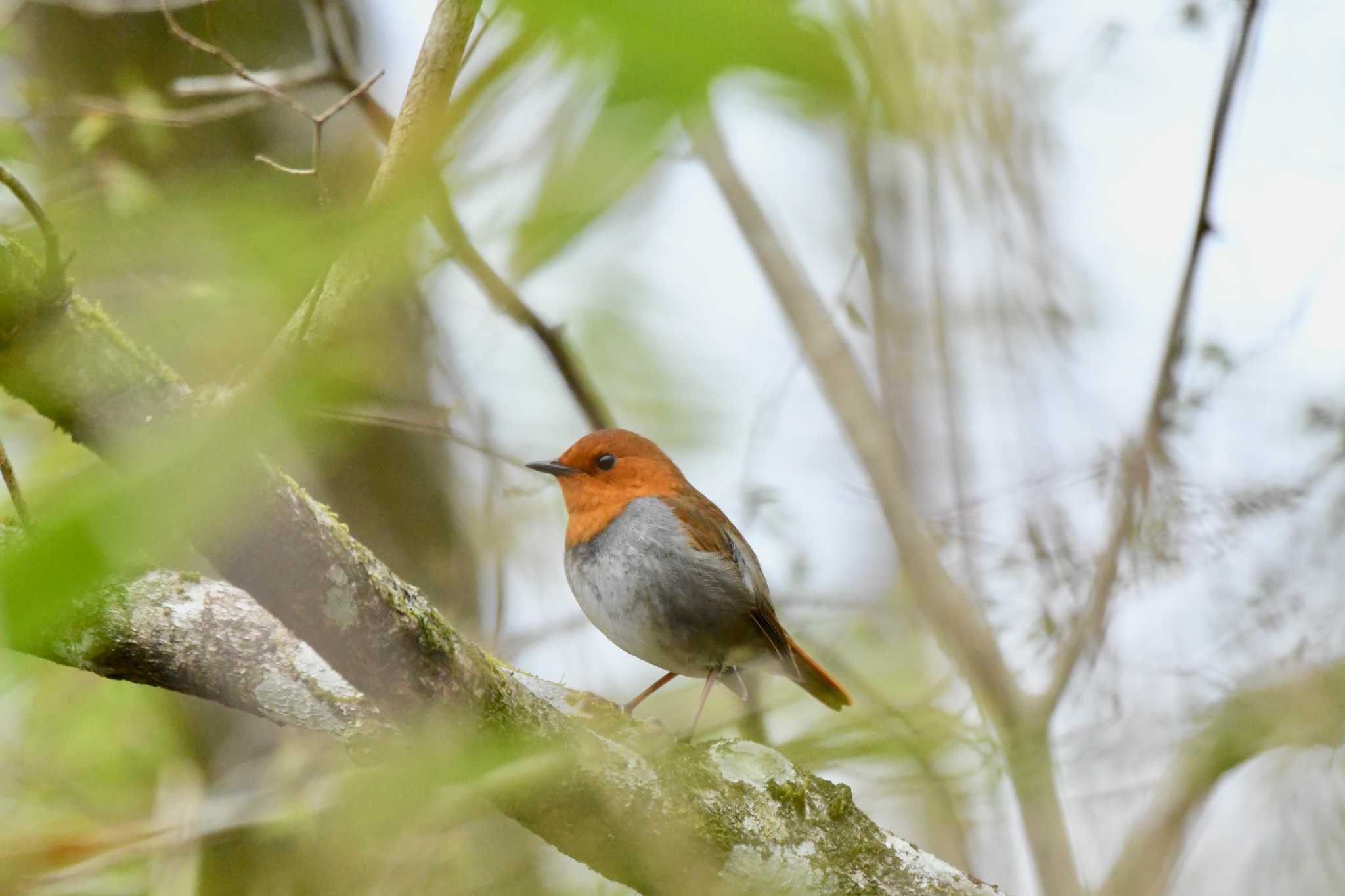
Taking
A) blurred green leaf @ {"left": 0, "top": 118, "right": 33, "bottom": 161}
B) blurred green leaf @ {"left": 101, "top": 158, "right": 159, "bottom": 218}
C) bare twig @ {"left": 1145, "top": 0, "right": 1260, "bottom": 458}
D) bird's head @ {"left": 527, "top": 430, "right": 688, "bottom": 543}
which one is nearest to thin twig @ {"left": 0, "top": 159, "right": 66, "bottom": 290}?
blurred green leaf @ {"left": 101, "top": 158, "right": 159, "bottom": 218}

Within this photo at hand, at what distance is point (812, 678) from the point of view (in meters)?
3.88

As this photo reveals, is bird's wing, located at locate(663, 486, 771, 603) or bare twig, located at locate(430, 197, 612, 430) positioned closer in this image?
bare twig, located at locate(430, 197, 612, 430)

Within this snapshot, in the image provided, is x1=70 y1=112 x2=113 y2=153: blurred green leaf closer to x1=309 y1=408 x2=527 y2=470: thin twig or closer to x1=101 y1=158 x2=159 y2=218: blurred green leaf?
x1=101 y1=158 x2=159 y2=218: blurred green leaf

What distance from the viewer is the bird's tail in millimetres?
3793

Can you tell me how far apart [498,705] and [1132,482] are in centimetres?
243

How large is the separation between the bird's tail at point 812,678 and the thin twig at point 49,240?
117 inches

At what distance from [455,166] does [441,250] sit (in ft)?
1.06

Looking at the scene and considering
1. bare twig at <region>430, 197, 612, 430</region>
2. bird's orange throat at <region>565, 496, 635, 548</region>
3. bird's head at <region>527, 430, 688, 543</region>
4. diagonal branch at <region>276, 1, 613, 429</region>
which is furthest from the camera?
bird's head at <region>527, 430, 688, 543</region>

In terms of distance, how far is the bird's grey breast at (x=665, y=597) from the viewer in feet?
12.0

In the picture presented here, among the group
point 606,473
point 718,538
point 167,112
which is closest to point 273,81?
point 167,112

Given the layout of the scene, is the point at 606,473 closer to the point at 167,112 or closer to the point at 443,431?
the point at 443,431

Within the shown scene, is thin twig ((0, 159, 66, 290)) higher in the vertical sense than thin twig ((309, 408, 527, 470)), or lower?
lower

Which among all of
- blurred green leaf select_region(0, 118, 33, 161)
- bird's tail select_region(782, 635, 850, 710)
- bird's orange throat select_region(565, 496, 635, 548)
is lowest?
bird's tail select_region(782, 635, 850, 710)

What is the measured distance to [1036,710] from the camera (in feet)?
12.7
